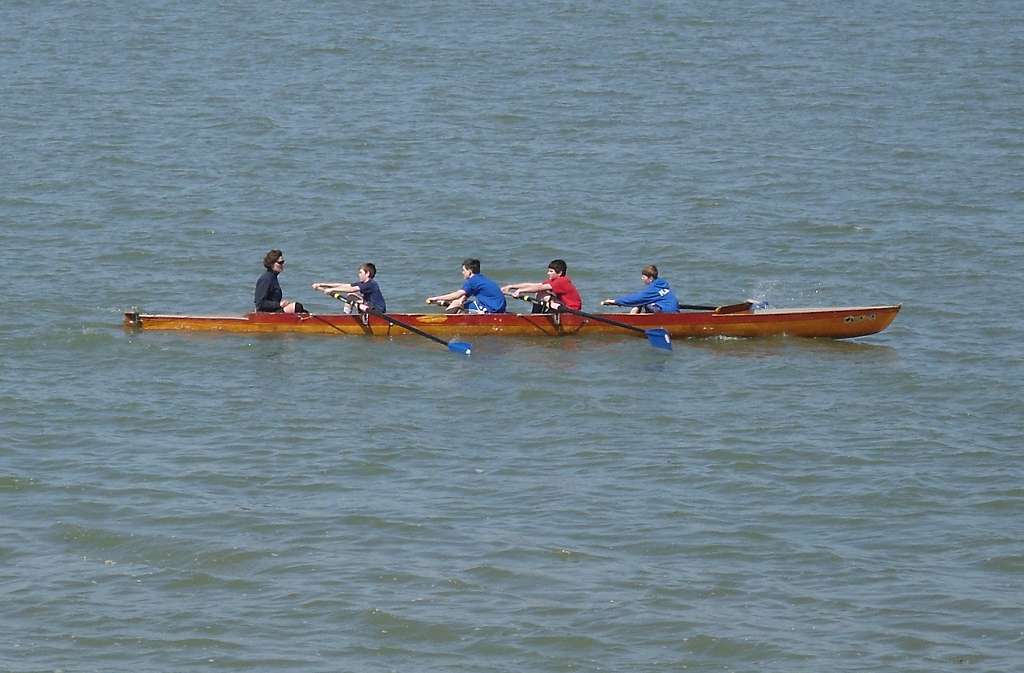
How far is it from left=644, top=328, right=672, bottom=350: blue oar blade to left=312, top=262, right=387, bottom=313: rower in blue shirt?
3654 millimetres

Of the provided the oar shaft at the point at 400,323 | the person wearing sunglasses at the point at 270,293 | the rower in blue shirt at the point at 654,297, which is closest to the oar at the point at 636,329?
the rower in blue shirt at the point at 654,297

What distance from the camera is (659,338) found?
23.6 metres

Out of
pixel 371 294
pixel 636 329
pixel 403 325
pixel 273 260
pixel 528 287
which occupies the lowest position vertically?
pixel 403 325

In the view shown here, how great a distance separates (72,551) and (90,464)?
2.73 m

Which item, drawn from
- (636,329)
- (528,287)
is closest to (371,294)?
(528,287)

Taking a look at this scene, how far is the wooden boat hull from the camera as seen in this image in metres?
23.7

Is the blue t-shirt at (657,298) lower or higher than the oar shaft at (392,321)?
higher

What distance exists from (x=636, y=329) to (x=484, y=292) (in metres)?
2.15

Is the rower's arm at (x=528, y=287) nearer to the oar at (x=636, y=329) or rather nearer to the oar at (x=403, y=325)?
the oar at (x=636, y=329)

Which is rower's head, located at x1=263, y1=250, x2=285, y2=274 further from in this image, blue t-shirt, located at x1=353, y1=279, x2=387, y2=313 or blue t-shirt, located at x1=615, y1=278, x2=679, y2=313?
blue t-shirt, located at x1=615, y1=278, x2=679, y2=313

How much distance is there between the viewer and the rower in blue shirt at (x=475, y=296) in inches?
944

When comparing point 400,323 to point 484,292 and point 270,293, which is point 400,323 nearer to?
point 484,292

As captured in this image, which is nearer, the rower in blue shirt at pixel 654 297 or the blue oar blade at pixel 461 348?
the blue oar blade at pixel 461 348

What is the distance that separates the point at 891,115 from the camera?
40312 mm
